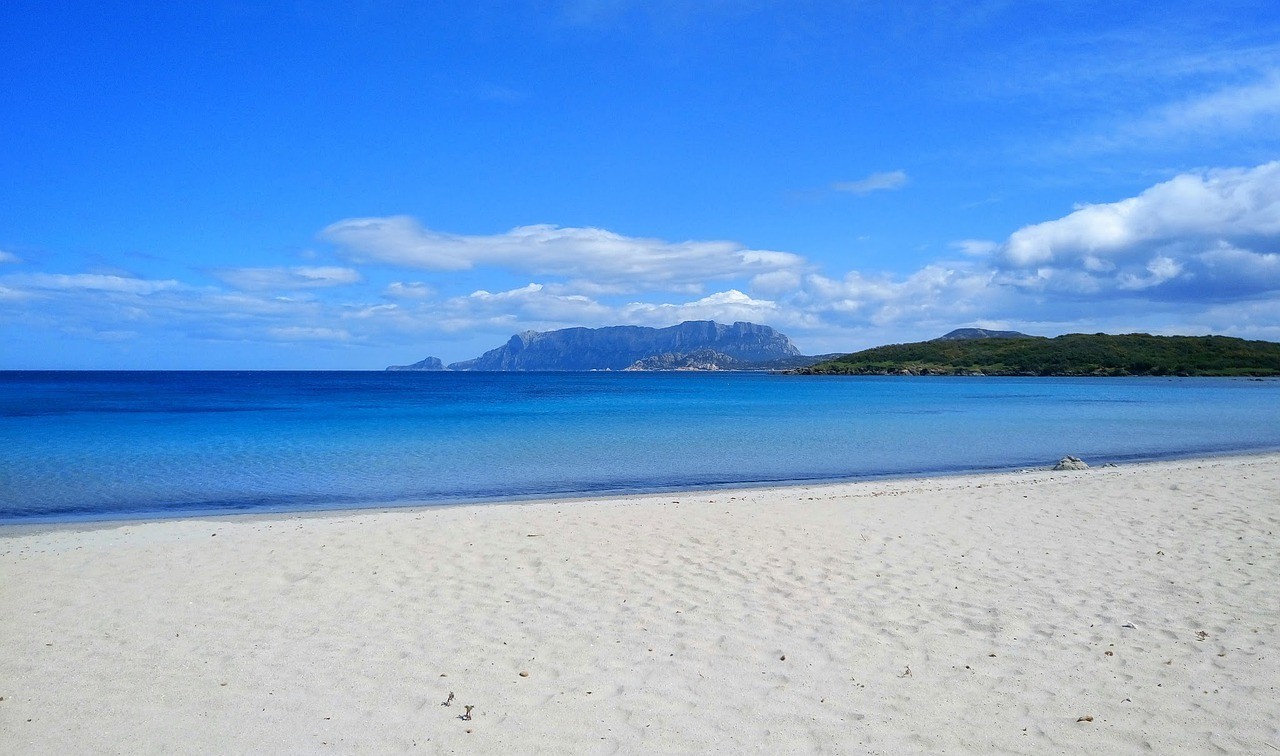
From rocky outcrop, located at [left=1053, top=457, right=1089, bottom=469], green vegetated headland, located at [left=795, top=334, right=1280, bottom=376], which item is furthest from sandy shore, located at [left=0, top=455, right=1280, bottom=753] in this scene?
green vegetated headland, located at [left=795, top=334, right=1280, bottom=376]

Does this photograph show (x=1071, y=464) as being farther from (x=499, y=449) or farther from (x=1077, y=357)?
(x=1077, y=357)

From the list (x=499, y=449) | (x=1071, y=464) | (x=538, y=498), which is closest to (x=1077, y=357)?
(x=1071, y=464)

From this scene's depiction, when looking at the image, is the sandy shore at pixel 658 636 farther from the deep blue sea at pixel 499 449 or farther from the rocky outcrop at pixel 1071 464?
the rocky outcrop at pixel 1071 464

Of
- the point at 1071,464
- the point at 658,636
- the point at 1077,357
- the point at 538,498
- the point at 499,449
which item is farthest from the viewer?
the point at 1077,357

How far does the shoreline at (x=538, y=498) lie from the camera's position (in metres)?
13.5

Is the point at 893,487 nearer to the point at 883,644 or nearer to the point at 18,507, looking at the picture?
the point at 883,644

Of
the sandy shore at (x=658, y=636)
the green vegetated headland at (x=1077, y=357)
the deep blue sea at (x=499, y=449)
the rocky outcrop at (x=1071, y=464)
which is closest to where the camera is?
the sandy shore at (x=658, y=636)

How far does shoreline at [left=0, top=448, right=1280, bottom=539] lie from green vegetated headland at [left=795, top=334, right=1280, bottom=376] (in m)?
116

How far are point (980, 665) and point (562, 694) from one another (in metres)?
3.35

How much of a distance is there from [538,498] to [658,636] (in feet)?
31.7

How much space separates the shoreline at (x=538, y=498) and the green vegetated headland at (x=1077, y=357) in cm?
11577

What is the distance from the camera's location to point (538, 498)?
16.2 metres

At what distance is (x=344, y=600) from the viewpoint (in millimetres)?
8000

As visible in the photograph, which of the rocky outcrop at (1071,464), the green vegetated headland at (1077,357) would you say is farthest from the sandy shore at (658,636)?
the green vegetated headland at (1077,357)
